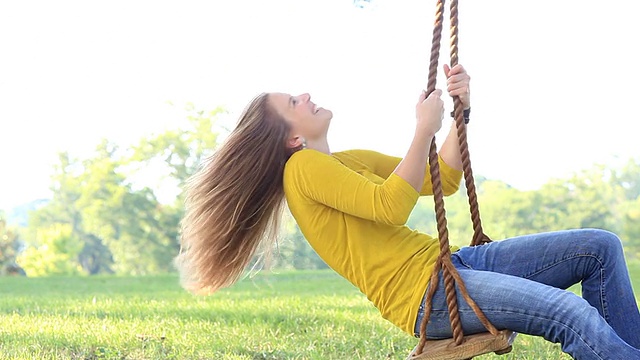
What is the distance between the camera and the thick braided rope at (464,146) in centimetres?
243

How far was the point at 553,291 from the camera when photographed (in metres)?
2.16

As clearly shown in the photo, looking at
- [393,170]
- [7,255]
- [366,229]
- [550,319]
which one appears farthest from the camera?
[7,255]

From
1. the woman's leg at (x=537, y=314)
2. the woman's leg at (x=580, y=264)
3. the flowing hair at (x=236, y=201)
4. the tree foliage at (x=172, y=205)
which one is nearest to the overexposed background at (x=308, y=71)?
the tree foliage at (x=172, y=205)

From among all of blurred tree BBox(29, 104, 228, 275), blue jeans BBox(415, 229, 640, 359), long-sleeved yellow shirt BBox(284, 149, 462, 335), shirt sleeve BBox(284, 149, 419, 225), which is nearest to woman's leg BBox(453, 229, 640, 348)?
blue jeans BBox(415, 229, 640, 359)

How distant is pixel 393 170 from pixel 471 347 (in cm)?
77

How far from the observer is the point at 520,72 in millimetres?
29438

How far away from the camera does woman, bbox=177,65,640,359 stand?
2.16m

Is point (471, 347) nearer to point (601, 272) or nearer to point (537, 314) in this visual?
point (537, 314)

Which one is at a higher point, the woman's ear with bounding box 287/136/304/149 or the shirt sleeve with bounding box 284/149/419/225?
the woman's ear with bounding box 287/136/304/149

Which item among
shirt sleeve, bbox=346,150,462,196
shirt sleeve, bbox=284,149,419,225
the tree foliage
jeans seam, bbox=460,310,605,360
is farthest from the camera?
the tree foliage

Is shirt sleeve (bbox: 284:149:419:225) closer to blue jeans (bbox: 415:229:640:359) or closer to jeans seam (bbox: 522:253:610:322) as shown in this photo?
blue jeans (bbox: 415:229:640:359)

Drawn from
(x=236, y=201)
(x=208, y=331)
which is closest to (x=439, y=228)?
(x=236, y=201)

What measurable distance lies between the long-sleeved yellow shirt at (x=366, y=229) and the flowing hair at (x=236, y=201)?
170 millimetres

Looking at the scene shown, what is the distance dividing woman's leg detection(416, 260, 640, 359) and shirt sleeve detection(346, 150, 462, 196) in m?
0.53
